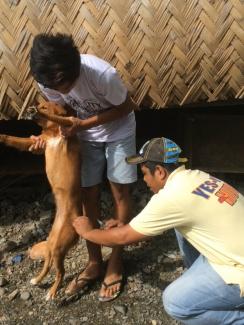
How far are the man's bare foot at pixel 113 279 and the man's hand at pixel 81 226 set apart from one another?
0.54 m

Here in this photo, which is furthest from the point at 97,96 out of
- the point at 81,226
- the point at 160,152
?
the point at 81,226

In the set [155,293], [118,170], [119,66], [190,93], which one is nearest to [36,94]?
[119,66]

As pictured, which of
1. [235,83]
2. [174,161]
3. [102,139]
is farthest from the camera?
[235,83]

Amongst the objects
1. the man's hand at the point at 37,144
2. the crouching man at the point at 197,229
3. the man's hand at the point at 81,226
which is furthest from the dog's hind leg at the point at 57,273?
the man's hand at the point at 37,144

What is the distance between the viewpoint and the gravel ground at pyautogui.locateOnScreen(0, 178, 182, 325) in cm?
280

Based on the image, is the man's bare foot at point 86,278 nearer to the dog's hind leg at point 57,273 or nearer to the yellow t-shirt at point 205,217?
the dog's hind leg at point 57,273

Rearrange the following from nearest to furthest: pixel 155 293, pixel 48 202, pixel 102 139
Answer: pixel 102 139 < pixel 155 293 < pixel 48 202

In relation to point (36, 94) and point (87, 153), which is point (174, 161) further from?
point (36, 94)

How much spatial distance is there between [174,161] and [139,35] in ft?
3.54

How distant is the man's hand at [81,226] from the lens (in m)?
2.42

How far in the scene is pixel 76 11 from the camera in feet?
9.76

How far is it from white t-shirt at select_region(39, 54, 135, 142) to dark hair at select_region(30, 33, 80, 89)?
22 cm

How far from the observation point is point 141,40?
119 inches

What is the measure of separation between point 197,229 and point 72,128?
77 centimetres
